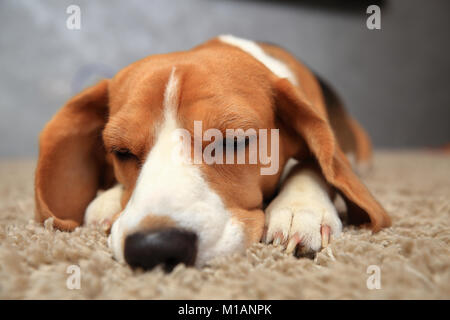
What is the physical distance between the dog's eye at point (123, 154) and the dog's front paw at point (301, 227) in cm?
50

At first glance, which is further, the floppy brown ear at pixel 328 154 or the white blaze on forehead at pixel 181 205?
the floppy brown ear at pixel 328 154

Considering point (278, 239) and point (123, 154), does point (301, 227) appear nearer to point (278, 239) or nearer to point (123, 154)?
point (278, 239)

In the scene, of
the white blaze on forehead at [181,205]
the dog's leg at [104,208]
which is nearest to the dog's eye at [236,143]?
the white blaze on forehead at [181,205]

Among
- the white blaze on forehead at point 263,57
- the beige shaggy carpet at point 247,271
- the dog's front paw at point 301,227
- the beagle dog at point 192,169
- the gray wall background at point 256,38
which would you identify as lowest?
the beige shaggy carpet at point 247,271

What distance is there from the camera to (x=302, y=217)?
1.13 metres

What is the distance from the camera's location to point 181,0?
5.88m

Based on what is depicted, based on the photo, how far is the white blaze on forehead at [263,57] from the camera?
1.81 metres

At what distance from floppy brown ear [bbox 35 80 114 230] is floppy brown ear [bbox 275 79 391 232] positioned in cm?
75

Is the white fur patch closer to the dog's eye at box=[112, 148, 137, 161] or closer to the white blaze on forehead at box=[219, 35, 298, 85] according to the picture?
the dog's eye at box=[112, 148, 137, 161]

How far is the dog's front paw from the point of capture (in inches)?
42.0

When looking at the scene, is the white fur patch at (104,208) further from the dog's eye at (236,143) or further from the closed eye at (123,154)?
the dog's eye at (236,143)

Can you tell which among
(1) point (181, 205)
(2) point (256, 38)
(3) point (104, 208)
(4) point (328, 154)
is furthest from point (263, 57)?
(2) point (256, 38)

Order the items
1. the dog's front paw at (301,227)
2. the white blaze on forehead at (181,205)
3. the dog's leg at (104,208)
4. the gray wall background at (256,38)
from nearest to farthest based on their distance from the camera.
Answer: the white blaze on forehead at (181,205) < the dog's front paw at (301,227) < the dog's leg at (104,208) < the gray wall background at (256,38)
